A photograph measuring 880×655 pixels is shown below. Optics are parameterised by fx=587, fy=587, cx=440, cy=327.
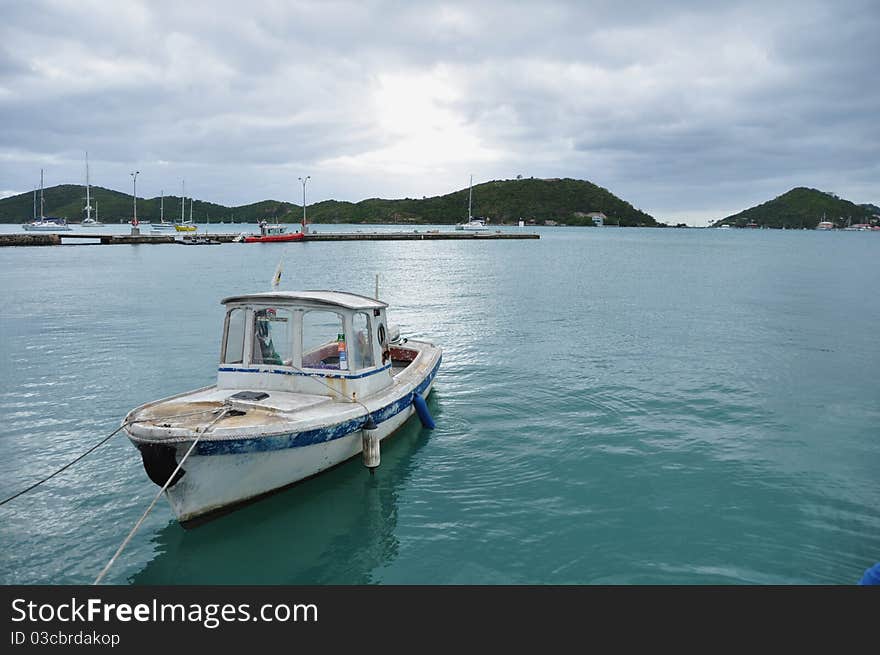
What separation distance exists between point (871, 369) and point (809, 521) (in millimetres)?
16151

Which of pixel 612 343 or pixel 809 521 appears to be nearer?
pixel 809 521

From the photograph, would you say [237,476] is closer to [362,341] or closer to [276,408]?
[276,408]

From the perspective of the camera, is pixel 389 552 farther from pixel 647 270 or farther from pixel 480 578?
pixel 647 270

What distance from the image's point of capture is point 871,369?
77.7 feet

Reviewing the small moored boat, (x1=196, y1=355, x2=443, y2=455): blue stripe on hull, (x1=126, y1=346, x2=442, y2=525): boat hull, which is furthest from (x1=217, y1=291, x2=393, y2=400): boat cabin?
the small moored boat

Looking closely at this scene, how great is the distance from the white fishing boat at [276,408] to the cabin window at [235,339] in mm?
22

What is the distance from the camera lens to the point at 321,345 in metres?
14.6

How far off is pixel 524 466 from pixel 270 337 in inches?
259

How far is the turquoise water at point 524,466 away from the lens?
9.95 metres

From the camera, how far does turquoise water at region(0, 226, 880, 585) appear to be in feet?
32.6

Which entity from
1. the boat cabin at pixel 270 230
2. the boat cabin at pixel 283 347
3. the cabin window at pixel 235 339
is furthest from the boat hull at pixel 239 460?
the boat cabin at pixel 270 230

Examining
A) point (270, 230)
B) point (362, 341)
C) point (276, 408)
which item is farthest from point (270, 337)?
Result: point (270, 230)

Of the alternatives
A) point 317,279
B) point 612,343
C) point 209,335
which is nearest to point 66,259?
point 317,279

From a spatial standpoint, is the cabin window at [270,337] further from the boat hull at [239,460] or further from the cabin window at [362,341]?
the boat hull at [239,460]
